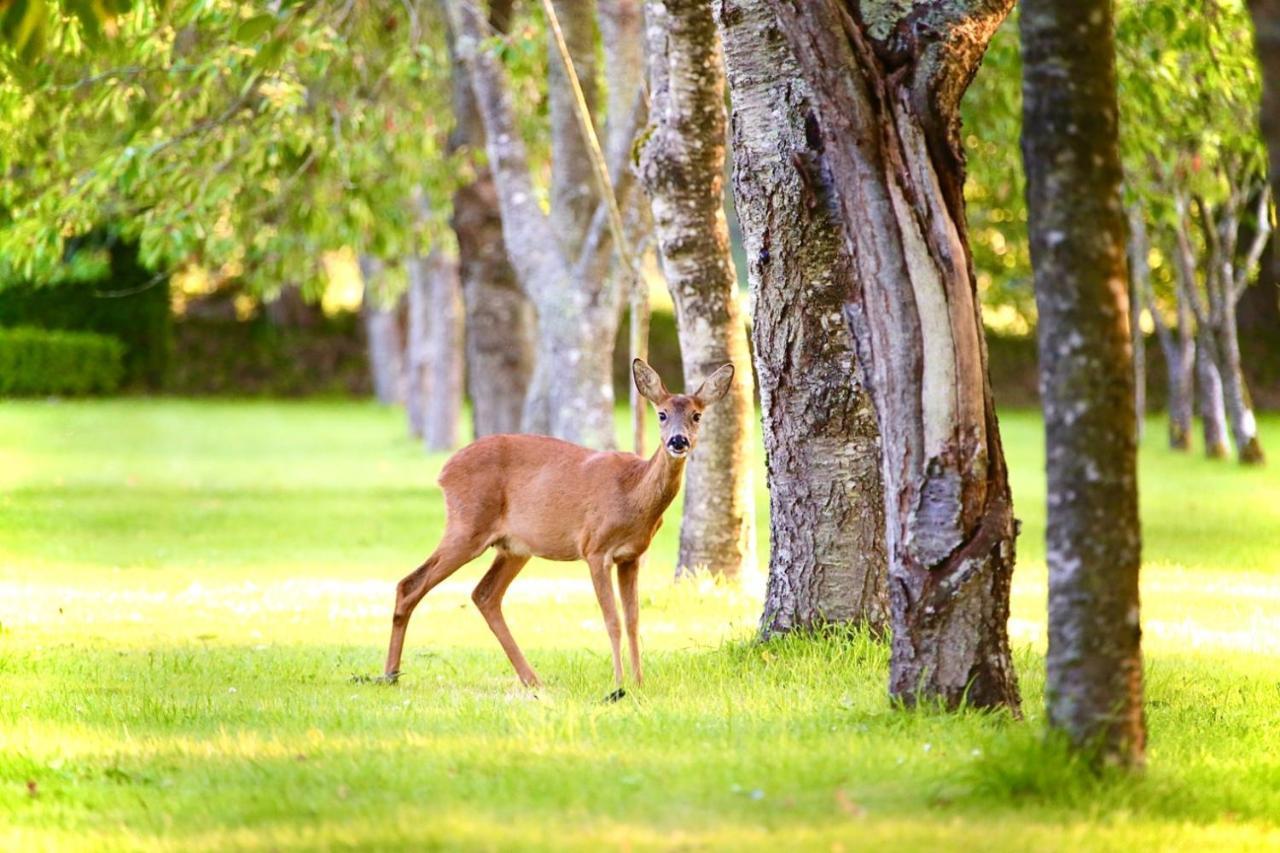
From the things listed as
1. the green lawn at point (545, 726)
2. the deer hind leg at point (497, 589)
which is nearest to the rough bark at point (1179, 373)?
the green lawn at point (545, 726)

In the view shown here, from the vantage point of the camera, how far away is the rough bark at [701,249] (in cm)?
1201

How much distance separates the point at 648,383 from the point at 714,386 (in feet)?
1.02

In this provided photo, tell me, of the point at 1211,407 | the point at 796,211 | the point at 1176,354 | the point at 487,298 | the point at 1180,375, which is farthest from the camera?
the point at 1176,354

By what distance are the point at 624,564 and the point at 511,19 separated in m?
14.6

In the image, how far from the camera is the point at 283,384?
51.4 metres

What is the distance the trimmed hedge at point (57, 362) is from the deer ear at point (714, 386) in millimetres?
35750

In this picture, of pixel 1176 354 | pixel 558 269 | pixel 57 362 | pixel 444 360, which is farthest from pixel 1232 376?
pixel 57 362

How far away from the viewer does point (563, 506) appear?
8797mm

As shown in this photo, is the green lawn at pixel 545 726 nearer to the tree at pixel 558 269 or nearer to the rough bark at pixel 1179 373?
the tree at pixel 558 269

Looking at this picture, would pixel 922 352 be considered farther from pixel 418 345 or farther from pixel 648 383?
pixel 418 345

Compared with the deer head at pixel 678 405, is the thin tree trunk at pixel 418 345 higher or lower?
higher

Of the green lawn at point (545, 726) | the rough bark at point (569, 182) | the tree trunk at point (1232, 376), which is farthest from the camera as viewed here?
the tree trunk at point (1232, 376)

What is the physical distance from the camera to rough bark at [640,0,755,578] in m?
12.0

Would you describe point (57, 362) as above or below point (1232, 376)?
above
